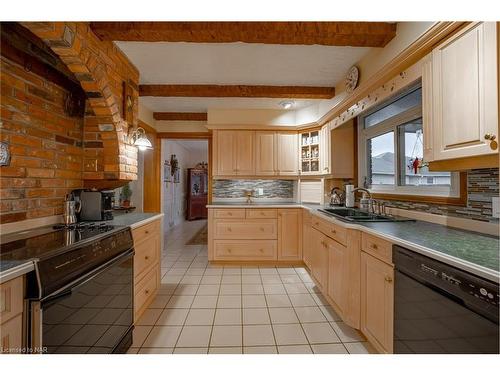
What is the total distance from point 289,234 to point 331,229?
1.20m

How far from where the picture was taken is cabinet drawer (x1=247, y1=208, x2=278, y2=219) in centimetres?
328

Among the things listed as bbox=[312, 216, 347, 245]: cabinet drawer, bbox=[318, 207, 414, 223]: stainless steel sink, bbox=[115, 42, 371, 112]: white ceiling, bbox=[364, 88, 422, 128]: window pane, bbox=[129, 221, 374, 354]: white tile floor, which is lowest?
bbox=[129, 221, 374, 354]: white tile floor

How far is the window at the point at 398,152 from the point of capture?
1.99 m

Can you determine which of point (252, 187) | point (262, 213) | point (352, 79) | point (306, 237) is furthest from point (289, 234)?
point (352, 79)

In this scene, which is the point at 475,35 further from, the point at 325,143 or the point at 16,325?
the point at 16,325

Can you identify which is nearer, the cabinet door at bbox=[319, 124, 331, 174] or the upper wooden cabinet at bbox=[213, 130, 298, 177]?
the cabinet door at bbox=[319, 124, 331, 174]

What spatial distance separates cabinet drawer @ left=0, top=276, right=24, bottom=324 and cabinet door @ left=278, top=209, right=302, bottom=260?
2.71 meters

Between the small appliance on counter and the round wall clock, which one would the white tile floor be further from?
the round wall clock

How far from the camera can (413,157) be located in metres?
2.25

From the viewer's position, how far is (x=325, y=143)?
3.23 m

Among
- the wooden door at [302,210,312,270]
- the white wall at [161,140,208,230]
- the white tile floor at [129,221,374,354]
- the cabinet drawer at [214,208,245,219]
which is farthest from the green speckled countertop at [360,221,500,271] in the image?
the white wall at [161,140,208,230]

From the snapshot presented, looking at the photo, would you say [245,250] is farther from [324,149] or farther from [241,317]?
[324,149]

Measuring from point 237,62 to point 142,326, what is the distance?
2.59m
